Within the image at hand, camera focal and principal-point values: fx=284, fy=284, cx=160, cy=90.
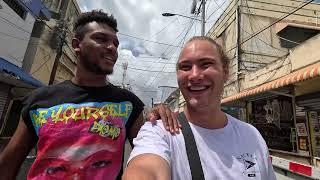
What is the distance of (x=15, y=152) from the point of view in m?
2.01

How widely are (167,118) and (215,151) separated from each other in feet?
1.10

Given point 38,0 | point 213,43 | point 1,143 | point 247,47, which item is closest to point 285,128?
point 247,47

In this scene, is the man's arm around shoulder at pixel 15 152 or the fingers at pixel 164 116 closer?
the fingers at pixel 164 116

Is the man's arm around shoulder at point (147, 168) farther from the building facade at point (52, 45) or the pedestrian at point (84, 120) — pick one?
the building facade at point (52, 45)

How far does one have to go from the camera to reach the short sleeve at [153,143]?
1.49 m

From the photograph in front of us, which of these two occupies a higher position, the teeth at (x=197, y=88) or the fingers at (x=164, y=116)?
the teeth at (x=197, y=88)

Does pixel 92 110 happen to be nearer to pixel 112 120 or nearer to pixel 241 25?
pixel 112 120

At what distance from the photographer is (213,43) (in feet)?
6.64

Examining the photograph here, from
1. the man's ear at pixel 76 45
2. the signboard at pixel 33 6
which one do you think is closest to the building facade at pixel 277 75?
the man's ear at pixel 76 45

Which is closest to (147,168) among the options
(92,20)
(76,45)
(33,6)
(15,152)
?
(15,152)

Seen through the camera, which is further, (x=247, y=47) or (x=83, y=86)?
(x=247, y=47)

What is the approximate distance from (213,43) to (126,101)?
0.78m

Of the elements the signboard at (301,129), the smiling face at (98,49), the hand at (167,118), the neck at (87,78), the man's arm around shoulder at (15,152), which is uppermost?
the signboard at (301,129)

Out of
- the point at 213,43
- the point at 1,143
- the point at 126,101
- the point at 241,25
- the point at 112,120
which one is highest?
the point at 241,25
